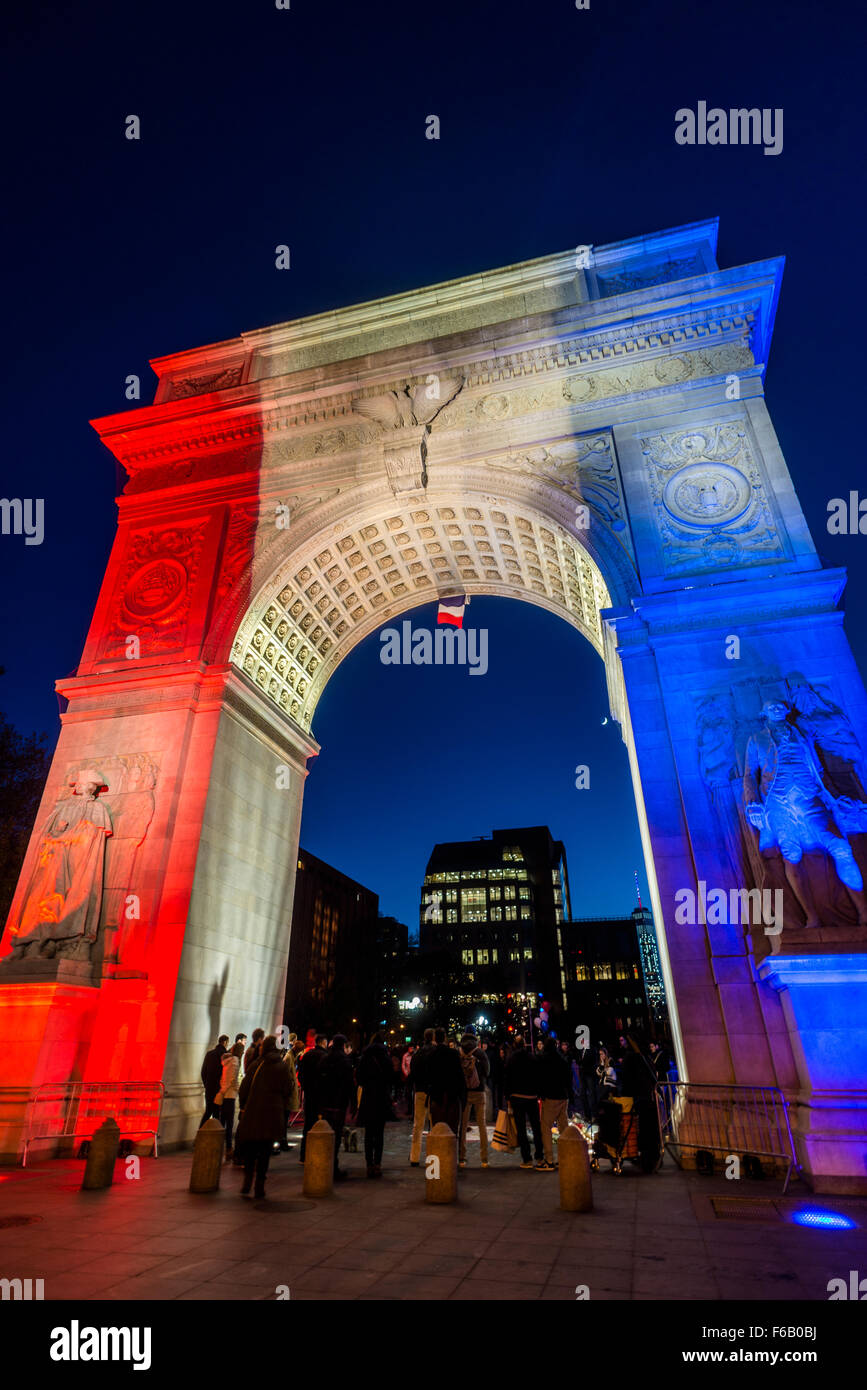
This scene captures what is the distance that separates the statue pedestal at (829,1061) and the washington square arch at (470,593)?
3cm

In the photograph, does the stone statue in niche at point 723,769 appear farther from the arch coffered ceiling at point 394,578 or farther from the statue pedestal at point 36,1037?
the statue pedestal at point 36,1037

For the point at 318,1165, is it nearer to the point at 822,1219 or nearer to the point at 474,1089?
the point at 474,1089

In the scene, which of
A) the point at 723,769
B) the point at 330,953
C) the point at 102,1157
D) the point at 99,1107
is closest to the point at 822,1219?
the point at 723,769

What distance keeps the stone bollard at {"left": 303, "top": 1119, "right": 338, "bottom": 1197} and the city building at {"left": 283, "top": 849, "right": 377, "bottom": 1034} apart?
54.0 m

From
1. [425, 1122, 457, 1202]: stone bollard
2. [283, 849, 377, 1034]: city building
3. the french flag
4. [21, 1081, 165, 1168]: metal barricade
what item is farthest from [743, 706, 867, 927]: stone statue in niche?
[283, 849, 377, 1034]: city building

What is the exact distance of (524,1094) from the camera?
35.4 ft

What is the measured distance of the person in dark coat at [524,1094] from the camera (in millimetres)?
10672

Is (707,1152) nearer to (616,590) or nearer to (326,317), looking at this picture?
(616,590)

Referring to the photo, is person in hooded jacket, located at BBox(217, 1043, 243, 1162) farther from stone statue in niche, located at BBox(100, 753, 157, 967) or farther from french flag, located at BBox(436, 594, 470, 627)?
french flag, located at BBox(436, 594, 470, 627)

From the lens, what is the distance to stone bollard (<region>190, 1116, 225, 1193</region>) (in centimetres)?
879

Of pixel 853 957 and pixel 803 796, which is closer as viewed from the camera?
pixel 853 957

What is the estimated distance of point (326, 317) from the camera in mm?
21906
